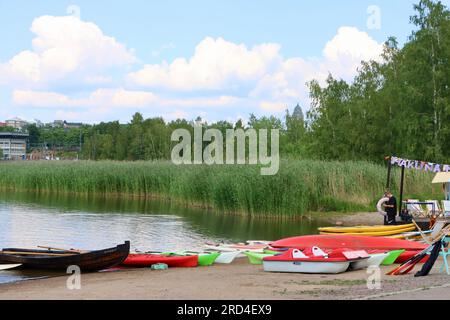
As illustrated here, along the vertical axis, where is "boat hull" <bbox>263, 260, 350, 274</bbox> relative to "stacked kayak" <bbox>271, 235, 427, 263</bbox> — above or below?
below

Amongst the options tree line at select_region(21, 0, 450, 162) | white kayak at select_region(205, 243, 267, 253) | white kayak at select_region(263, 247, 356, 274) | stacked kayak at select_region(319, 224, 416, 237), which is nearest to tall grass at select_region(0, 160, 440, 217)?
tree line at select_region(21, 0, 450, 162)

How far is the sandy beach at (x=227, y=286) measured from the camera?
477 inches

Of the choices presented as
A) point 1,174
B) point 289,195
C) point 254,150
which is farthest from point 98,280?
point 1,174

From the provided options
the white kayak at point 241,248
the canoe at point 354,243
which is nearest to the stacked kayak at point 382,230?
Result: the canoe at point 354,243

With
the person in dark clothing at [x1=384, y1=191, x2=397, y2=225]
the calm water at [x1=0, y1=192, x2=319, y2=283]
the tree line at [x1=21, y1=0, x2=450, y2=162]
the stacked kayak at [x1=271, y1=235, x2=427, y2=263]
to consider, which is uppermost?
the tree line at [x1=21, y1=0, x2=450, y2=162]

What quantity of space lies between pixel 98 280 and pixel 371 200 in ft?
74.1

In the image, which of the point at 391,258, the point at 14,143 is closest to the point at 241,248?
→ the point at 391,258

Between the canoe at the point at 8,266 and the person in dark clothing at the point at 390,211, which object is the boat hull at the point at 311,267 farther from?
the person in dark clothing at the point at 390,211

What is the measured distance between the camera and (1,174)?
53844mm

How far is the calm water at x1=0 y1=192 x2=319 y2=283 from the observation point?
24.7m

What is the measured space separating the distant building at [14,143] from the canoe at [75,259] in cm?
15090

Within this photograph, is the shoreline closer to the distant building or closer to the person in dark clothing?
the person in dark clothing

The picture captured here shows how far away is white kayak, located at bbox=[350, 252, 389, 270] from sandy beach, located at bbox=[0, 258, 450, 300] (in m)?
0.30

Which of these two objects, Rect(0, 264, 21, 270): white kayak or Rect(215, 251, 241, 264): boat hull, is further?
Rect(215, 251, 241, 264): boat hull
